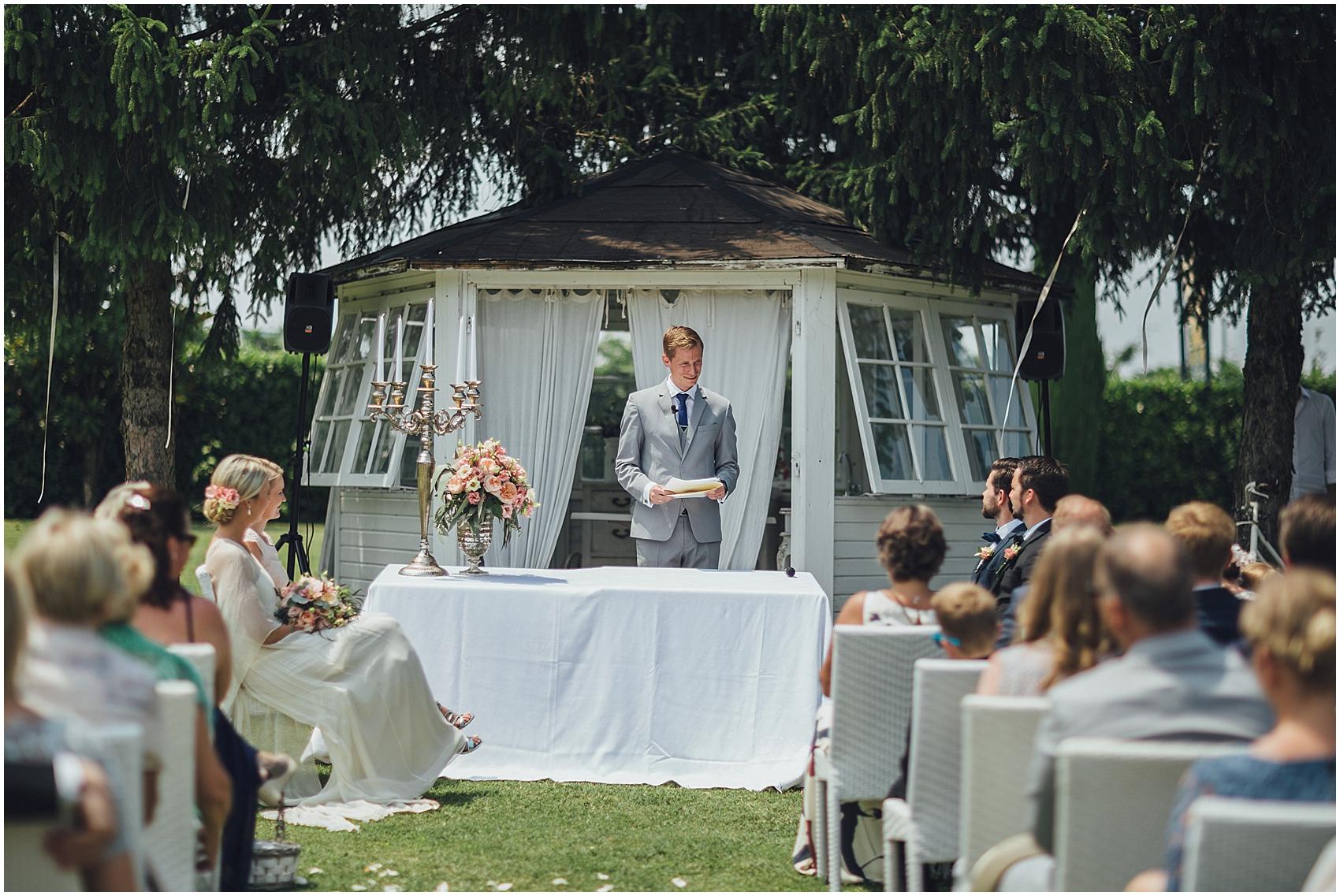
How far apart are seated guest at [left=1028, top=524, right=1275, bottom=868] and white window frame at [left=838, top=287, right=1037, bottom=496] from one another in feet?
19.5

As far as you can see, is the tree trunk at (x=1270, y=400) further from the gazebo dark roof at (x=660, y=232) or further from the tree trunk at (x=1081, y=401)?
the tree trunk at (x=1081, y=401)

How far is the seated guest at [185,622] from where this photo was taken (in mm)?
3814

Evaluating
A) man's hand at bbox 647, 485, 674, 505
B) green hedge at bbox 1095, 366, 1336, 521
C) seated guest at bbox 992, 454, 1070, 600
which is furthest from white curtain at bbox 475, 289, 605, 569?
green hedge at bbox 1095, 366, 1336, 521

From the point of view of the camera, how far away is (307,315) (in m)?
9.48

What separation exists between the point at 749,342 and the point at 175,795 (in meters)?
6.15

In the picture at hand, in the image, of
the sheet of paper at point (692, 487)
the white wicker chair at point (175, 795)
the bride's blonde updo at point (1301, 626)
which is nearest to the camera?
the bride's blonde updo at point (1301, 626)

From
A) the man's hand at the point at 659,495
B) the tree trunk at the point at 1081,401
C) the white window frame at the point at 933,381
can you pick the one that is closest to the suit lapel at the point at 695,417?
the man's hand at the point at 659,495

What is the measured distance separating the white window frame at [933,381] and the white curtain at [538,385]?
1666 mm

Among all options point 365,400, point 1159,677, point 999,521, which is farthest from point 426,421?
point 1159,677

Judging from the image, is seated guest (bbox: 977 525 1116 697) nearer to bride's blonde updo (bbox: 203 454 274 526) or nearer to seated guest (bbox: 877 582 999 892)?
seated guest (bbox: 877 582 999 892)

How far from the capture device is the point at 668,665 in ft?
19.8

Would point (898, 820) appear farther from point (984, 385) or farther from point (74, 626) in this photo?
point (984, 385)

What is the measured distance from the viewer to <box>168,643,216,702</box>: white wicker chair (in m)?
3.36

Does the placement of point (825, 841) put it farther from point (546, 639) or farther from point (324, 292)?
point (324, 292)
